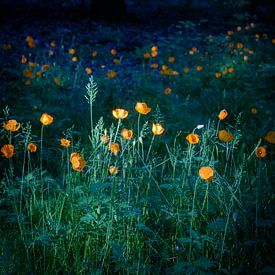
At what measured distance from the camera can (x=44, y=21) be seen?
33.0ft

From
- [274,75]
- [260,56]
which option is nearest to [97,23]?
[260,56]

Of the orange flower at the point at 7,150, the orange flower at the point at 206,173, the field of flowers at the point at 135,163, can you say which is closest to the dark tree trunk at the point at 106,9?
the field of flowers at the point at 135,163

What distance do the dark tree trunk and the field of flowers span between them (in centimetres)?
201

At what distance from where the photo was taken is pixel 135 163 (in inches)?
91.8

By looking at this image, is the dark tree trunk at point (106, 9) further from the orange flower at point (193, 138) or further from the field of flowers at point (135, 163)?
the orange flower at point (193, 138)

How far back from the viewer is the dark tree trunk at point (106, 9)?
11.0m

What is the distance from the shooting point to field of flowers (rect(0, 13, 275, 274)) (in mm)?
1834

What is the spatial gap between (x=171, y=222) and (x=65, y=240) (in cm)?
67

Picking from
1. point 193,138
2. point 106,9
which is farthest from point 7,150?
point 106,9

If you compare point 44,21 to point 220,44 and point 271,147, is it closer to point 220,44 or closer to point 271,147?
point 220,44

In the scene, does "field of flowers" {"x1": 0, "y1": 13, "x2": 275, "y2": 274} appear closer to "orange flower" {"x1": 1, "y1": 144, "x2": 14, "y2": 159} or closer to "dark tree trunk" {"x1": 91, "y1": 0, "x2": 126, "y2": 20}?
"orange flower" {"x1": 1, "y1": 144, "x2": 14, "y2": 159}

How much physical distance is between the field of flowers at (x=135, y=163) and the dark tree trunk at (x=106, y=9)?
2.01 m

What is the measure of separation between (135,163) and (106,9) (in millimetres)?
9622

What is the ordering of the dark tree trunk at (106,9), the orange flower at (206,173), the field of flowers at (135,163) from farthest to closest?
the dark tree trunk at (106,9), the field of flowers at (135,163), the orange flower at (206,173)
